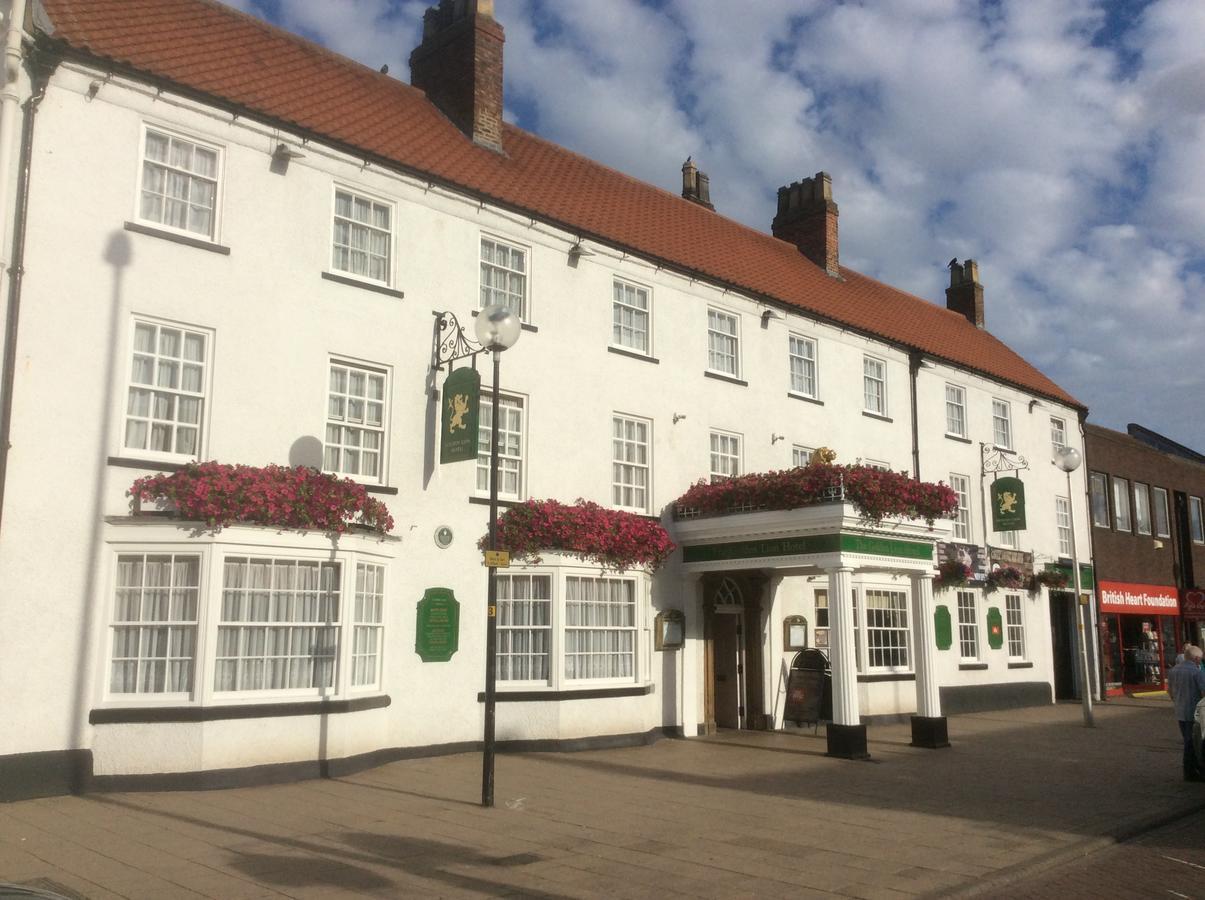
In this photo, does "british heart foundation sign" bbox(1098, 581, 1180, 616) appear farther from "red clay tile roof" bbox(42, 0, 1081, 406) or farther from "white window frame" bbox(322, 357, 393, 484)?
"white window frame" bbox(322, 357, 393, 484)

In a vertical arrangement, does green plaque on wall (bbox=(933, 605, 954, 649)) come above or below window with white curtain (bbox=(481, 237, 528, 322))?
below

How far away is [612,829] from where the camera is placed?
995 cm

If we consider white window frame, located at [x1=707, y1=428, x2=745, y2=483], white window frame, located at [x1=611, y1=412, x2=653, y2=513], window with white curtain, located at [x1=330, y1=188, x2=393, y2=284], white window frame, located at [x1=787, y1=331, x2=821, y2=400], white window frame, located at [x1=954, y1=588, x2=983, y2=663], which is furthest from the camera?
white window frame, located at [x1=954, y1=588, x2=983, y2=663]

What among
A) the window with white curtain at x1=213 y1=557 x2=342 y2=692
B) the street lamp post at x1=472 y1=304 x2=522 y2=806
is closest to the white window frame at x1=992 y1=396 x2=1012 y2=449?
the street lamp post at x1=472 y1=304 x2=522 y2=806

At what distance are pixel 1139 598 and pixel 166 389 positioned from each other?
94.2 ft

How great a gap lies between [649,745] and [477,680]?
3.35m

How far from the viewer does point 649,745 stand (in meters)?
16.8

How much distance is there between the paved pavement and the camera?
7.89 metres

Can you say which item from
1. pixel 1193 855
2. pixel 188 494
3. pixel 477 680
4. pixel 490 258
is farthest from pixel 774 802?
pixel 490 258

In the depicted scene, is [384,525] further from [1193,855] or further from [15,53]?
[1193,855]

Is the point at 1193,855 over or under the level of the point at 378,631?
under

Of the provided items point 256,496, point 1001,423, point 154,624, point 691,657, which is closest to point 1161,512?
point 1001,423

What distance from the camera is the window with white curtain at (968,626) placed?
24453 millimetres

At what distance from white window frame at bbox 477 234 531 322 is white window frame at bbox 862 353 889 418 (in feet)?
31.1
